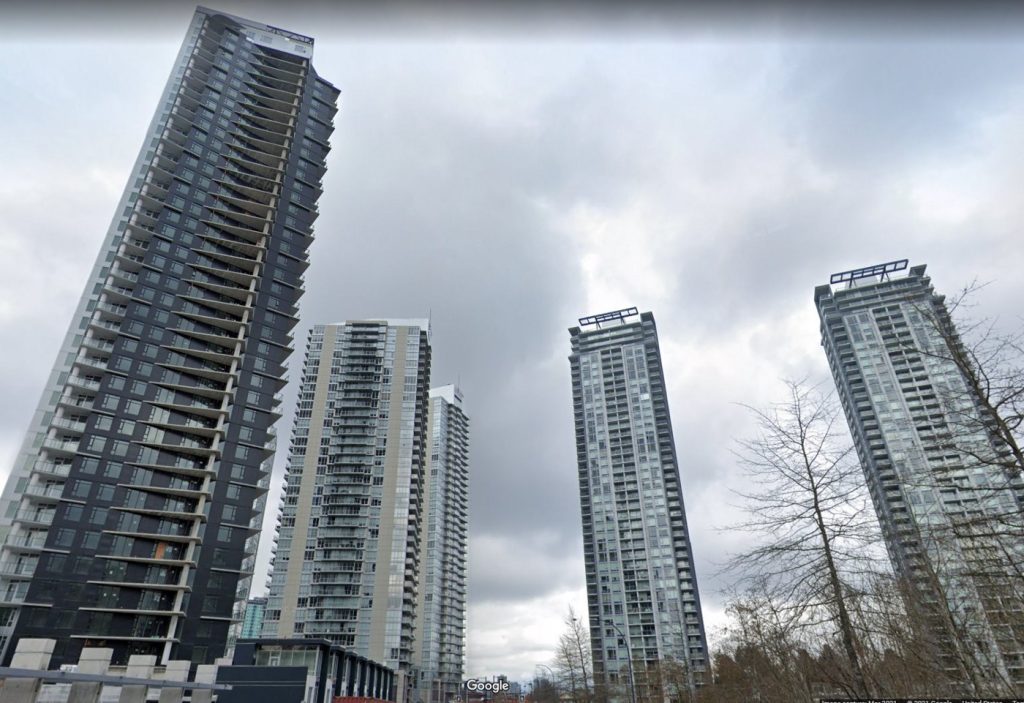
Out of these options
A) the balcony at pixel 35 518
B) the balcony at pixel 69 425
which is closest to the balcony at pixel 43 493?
the balcony at pixel 35 518

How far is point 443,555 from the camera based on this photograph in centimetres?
13600

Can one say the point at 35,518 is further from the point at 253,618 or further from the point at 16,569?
the point at 253,618

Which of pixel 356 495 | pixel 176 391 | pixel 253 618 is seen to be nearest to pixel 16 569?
pixel 176 391

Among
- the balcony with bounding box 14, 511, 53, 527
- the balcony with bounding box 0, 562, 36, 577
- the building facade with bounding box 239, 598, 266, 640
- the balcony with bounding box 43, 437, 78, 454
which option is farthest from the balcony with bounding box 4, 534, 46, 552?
the building facade with bounding box 239, 598, 266, 640

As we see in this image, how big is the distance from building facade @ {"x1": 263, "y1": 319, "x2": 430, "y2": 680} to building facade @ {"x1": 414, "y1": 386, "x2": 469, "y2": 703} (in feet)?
90.1

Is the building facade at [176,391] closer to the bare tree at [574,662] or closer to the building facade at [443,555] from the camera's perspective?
the bare tree at [574,662]

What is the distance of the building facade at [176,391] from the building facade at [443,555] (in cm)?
6791

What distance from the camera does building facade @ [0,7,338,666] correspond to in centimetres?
5225

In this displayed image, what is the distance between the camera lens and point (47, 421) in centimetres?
5975

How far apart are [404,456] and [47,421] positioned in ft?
182

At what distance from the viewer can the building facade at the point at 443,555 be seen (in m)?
121

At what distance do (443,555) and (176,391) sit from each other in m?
89.1

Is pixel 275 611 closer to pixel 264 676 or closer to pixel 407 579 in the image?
pixel 407 579

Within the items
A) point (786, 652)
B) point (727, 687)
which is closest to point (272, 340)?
point (727, 687)
